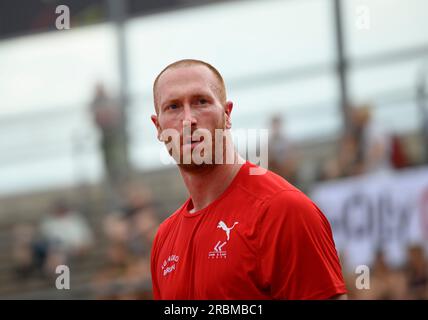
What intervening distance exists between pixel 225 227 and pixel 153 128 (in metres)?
8.87

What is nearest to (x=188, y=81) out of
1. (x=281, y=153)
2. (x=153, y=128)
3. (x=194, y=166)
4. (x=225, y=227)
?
(x=194, y=166)

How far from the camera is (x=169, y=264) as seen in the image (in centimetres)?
432

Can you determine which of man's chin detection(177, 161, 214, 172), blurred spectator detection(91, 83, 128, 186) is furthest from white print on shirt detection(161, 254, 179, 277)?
blurred spectator detection(91, 83, 128, 186)

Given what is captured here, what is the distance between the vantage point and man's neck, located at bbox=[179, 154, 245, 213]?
4.23 meters

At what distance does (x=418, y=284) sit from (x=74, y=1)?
24.3 ft

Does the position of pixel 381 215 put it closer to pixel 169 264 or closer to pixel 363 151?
pixel 363 151

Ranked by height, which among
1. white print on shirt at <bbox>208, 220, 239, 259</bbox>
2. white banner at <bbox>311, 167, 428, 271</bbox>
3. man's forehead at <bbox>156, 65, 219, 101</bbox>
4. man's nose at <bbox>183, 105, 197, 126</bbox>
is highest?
man's forehead at <bbox>156, 65, 219, 101</bbox>

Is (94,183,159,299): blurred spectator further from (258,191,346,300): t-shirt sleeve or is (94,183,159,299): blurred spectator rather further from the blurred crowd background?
(258,191,346,300): t-shirt sleeve

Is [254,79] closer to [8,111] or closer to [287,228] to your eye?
[8,111]

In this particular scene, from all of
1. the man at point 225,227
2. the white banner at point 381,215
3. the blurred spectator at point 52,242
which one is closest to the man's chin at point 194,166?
the man at point 225,227

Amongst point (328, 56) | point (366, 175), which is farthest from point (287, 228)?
point (328, 56)

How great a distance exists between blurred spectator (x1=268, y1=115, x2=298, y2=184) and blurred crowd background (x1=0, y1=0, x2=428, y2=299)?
0.09 ft

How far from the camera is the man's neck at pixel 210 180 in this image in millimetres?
4230

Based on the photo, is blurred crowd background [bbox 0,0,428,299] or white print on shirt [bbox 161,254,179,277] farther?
blurred crowd background [bbox 0,0,428,299]
